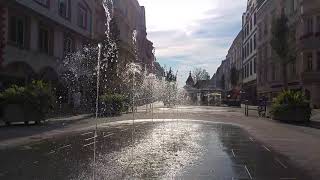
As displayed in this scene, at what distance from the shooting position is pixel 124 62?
47.5 meters

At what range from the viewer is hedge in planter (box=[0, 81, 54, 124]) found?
21.2 m

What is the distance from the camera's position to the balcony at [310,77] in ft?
144

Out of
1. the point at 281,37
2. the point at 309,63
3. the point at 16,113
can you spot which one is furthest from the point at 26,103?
the point at 309,63

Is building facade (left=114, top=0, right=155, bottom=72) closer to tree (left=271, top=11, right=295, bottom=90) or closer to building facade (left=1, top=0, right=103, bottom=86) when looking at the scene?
building facade (left=1, top=0, right=103, bottom=86)

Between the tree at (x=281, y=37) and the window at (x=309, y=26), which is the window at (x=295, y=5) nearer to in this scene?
the tree at (x=281, y=37)

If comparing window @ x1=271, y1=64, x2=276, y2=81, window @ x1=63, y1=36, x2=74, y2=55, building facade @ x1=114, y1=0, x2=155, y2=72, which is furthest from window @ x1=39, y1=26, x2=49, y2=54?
window @ x1=271, y1=64, x2=276, y2=81

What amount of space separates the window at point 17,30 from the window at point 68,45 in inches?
327

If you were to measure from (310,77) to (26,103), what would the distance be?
97.7 feet

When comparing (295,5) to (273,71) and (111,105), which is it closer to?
(273,71)

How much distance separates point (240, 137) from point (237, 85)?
88410 mm

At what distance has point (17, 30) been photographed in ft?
105

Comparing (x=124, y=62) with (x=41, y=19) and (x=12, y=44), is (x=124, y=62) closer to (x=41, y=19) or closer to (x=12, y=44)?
(x=41, y=19)

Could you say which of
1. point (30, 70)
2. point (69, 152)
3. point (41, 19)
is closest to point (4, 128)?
point (69, 152)

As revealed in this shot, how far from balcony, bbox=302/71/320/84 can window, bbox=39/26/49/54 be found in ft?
73.5
